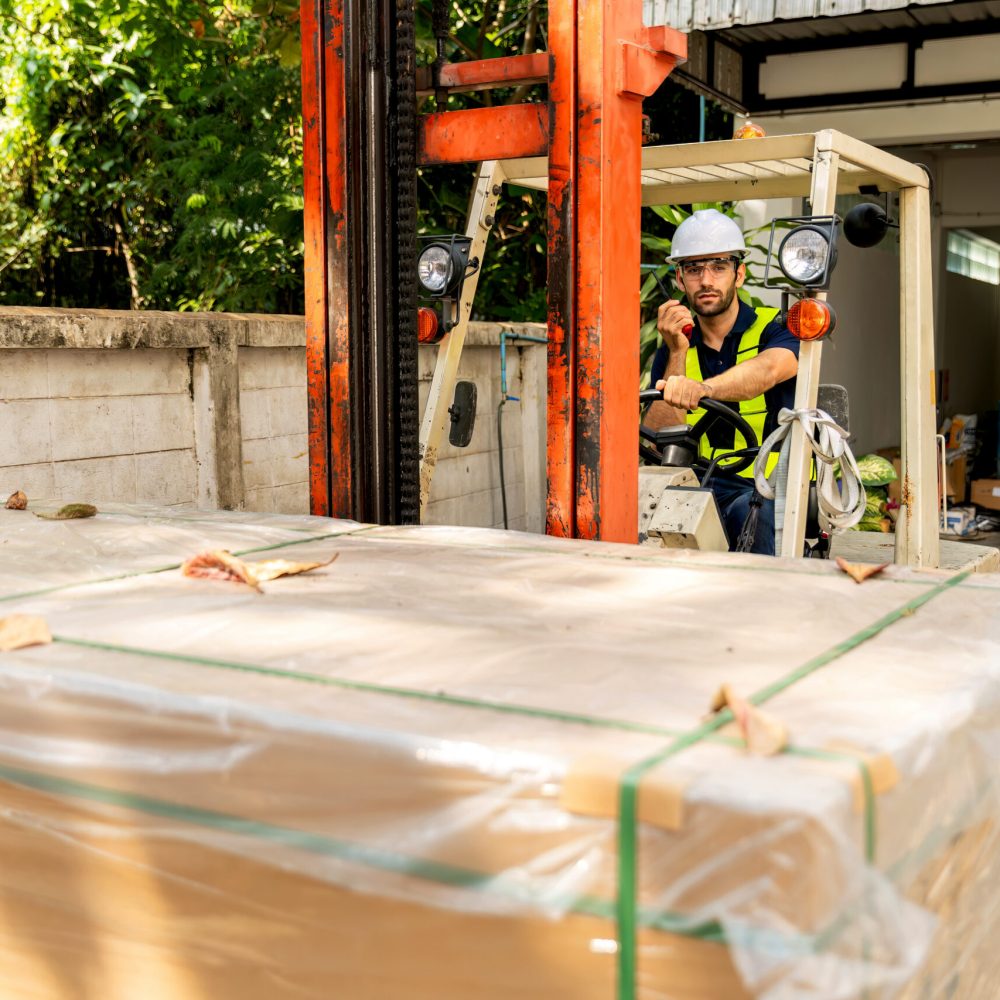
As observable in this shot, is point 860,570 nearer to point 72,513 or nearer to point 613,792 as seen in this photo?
point 613,792

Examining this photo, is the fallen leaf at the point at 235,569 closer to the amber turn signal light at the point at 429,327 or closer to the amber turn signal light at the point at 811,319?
the amber turn signal light at the point at 429,327

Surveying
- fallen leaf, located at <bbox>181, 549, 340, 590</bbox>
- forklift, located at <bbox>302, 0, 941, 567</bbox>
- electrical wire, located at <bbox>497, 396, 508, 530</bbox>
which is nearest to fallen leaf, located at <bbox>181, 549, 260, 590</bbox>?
fallen leaf, located at <bbox>181, 549, 340, 590</bbox>

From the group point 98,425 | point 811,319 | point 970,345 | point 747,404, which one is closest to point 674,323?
point 747,404

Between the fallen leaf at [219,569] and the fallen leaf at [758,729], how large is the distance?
100cm

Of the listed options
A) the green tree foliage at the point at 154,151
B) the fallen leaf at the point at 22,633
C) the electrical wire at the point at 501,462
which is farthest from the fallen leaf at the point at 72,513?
the green tree foliage at the point at 154,151

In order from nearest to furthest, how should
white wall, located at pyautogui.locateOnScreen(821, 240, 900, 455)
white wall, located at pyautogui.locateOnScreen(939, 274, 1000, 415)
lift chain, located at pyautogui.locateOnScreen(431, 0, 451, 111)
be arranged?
lift chain, located at pyautogui.locateOnScreen(431, 0, 451, 111) → white wall, located at pyautogui.locateOnScreen(821, 240, 900, 455) → white wall, located at pyautogui.locateOnScreen(939, 274, 1000, 415)

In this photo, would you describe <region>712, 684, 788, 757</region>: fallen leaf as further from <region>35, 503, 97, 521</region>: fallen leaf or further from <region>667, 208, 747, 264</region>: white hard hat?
<region>667, 208, 747, 264</region>: white hard hat

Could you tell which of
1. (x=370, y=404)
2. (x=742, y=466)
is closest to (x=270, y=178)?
(x=742, y=466)

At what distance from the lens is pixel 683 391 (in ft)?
13.1

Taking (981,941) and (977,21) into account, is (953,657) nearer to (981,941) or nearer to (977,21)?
(981,941)

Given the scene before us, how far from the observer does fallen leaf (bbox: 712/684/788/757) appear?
1.22m

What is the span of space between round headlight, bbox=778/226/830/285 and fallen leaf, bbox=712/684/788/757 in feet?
8.04

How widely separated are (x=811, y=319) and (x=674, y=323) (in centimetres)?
Answer: 101

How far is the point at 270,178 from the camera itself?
8.20 metres
